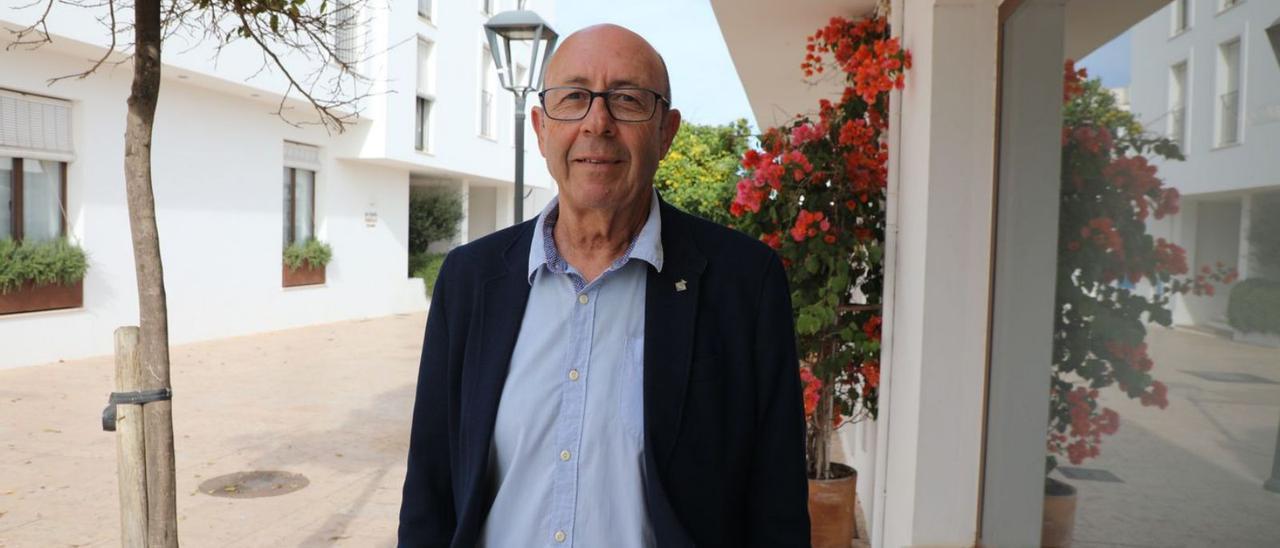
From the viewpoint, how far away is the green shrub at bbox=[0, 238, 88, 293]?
40.0 feet

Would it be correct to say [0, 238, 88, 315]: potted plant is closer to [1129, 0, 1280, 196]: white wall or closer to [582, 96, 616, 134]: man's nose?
[582, 96, 616, 134]: man's nose

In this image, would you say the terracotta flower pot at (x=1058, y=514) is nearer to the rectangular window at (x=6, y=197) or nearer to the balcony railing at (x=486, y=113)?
the rectangular window at (x=6, y=197)

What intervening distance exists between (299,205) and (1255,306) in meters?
19.7

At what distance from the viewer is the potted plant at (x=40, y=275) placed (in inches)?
481

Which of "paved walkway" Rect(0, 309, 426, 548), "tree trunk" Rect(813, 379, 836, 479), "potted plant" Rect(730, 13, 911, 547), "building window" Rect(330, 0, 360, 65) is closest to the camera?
"building window" Rect(330, 0, 360, 65)

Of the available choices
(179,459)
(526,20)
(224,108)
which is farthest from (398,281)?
(526,20)

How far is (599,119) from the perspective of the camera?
177 cm

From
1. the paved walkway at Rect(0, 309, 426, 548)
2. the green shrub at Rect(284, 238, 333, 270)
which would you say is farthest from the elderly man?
the green shrub at Rect(284, 238, 333, 270)

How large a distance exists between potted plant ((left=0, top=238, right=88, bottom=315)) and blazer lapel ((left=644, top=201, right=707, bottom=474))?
13.1m

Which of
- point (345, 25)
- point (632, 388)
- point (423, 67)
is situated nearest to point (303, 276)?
point (423, 67)

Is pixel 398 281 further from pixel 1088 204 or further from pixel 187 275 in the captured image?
pixel 1088 204

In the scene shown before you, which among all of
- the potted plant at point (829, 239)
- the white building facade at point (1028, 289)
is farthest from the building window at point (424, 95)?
the white building facade at point (1028, 289)

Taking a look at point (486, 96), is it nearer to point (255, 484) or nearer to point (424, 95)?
point (424, 95)

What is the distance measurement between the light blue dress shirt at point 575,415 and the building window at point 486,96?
79.6ft
